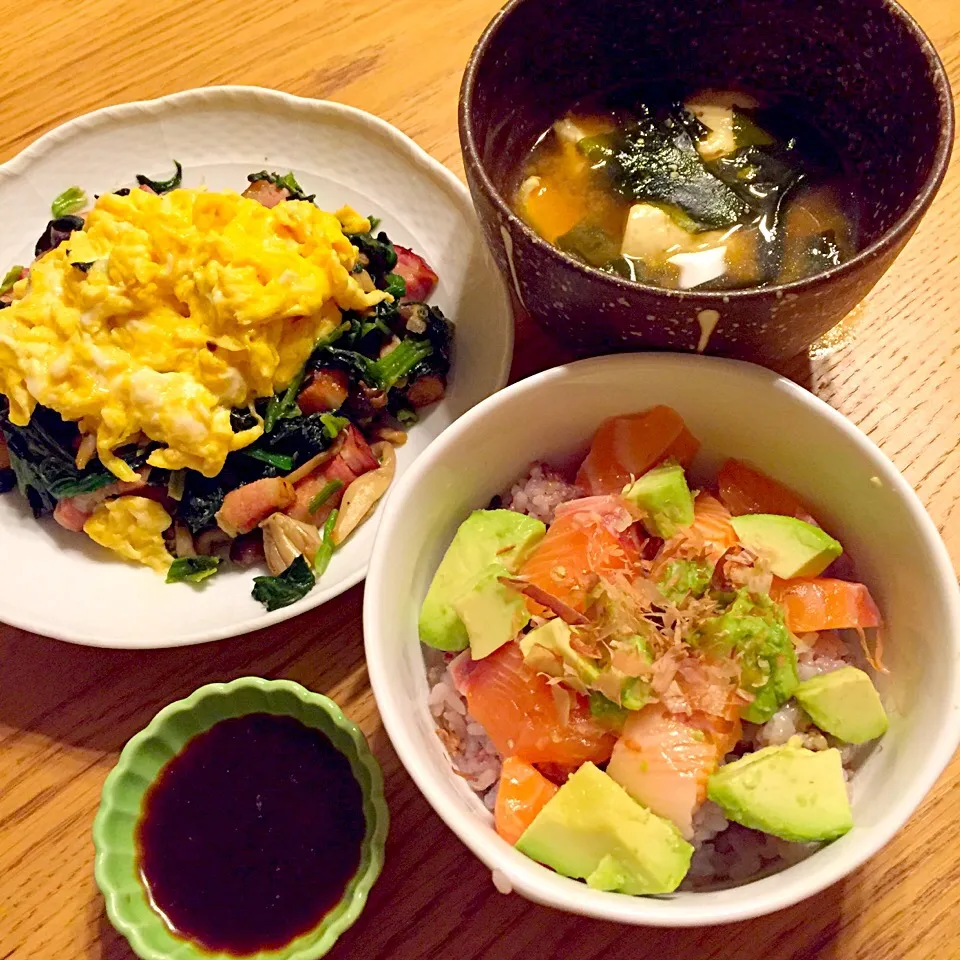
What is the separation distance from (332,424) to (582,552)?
26.1 inches

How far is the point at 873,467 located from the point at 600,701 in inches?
17.4

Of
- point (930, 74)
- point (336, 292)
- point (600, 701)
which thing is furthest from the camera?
point (336, 292)

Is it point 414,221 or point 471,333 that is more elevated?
point 414,221

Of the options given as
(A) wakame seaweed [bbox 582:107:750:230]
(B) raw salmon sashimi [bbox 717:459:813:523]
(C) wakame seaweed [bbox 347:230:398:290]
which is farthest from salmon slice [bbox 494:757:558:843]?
(C) wakame seaweed [bbox 347:230:398:290]

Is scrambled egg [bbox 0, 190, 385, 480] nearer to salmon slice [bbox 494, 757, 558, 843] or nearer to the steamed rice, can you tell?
the steamed rice

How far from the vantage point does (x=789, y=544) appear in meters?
1.16

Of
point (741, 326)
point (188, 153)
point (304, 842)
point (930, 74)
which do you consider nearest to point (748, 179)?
point (930, 74)

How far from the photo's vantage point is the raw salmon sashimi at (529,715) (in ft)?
3.49

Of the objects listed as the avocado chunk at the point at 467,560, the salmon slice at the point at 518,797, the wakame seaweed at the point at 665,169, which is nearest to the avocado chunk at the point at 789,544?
the avocado chunk at the point at 467,560

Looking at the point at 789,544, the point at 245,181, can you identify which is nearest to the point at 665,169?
the point at 789,544

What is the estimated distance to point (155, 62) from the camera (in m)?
1.96

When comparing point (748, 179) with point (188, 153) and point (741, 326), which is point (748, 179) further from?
point (188, 153)

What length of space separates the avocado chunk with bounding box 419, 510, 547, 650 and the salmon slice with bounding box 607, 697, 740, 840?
0.25m

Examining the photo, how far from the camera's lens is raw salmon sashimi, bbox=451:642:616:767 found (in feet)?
3.49
